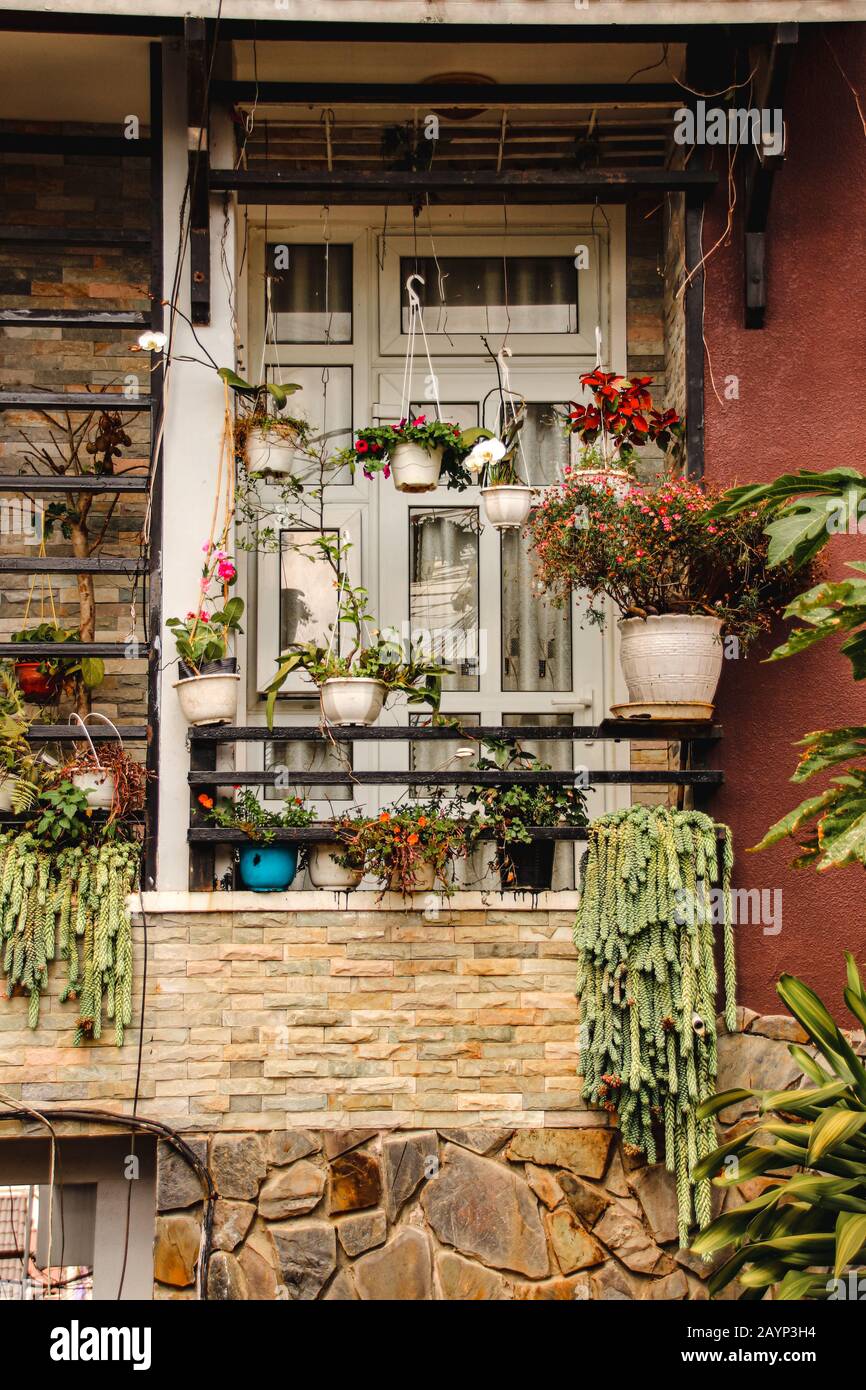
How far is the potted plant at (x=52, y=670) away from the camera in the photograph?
6.36m

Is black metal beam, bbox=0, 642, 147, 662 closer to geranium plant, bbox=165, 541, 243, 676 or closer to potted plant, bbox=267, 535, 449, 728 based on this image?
geranium plant, bbox=165, 541, 243, 676

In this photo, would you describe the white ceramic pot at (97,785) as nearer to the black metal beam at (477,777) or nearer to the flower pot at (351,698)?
the black metal beam at (477,777)

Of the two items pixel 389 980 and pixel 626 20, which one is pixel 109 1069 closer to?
pixel 389 980

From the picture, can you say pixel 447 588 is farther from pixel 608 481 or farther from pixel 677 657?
pixel 677 657

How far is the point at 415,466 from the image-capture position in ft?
20.7

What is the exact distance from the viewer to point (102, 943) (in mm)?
5766

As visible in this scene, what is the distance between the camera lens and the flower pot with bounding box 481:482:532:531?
6.16m

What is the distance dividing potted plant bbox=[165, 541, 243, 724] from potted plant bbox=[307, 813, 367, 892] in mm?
586

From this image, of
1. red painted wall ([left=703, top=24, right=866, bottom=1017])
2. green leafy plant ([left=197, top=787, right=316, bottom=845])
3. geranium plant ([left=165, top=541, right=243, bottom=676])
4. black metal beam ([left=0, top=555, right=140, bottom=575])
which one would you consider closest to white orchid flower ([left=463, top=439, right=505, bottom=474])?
red painted wall ([left=703, top=24, right=866, bottom=1017])

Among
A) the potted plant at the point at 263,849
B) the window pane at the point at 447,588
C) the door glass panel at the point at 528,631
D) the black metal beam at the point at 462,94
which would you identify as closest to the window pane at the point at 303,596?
the window pane at the point at 447,588

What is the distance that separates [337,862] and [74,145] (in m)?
3.12

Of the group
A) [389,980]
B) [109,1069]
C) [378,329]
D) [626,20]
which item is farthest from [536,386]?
[109,1069]

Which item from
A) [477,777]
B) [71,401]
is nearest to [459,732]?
[477,777]

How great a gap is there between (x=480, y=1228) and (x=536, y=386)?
3.62 meters
